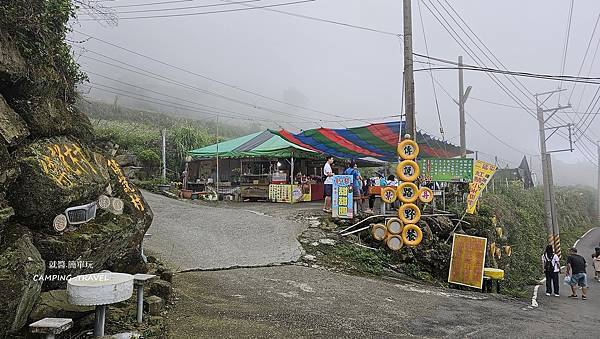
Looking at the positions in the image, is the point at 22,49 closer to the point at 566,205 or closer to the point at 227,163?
the point at 227,163

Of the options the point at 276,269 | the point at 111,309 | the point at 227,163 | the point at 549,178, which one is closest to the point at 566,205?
the point at 549,178

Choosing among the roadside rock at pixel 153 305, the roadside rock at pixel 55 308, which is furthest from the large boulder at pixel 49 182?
the roadside rock at pixel 153 305

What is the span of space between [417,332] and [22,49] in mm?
5555

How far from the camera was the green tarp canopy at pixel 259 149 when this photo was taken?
57.9ft

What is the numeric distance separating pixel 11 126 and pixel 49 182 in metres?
0.60

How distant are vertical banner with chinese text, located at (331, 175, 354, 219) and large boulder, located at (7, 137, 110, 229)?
7.87 m

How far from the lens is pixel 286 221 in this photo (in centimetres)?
1234

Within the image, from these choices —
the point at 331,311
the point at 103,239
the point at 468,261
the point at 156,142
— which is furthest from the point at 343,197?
the point at 156,142

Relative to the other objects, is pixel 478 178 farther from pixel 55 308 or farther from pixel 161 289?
pixel 55 308

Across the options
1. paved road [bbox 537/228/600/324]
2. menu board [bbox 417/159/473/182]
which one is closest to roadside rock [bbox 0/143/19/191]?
paved road [bbox 537/228/600/324]

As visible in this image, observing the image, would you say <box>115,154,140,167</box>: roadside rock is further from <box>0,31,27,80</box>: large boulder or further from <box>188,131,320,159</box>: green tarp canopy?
<box>0,31,27,80</box>: large boulder

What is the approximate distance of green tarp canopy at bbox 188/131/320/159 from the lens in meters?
→ 17.7

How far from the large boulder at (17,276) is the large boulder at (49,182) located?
0.28 m

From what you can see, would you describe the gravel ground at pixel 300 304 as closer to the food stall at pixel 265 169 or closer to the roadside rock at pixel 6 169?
the roadside rock at pixel 6 169
